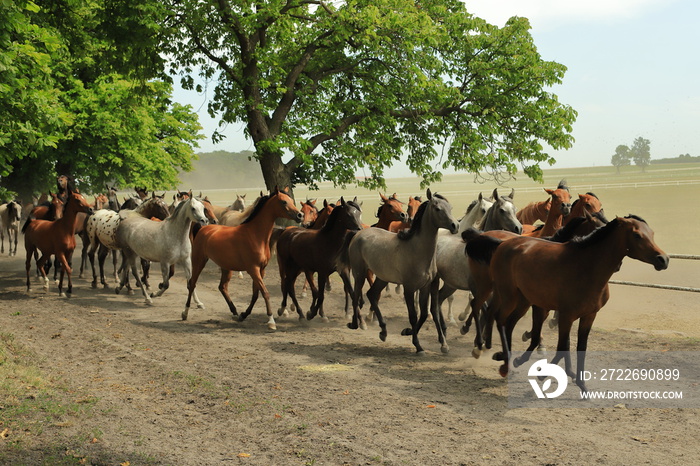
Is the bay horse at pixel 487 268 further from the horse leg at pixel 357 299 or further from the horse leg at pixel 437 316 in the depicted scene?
the horse leg at pixel 357 299

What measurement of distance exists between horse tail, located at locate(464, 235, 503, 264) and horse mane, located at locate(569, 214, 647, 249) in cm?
164

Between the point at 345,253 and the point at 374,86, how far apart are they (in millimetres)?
12701

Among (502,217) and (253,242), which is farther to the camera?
(253,242)

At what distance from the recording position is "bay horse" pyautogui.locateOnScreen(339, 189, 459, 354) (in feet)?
36.6

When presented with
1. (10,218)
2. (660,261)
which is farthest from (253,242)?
(10,218)

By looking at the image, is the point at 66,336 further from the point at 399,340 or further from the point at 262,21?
the point at 262,21

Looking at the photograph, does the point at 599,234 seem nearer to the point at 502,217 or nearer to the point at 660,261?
the point at 660,261

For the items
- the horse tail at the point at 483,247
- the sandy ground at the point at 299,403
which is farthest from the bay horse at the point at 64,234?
the horse tail at the point at 483,247

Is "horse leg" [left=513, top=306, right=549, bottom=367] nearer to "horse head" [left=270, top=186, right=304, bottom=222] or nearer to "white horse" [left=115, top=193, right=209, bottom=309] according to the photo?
"horse head" [left=270, top=186, right=304, bottom=222]

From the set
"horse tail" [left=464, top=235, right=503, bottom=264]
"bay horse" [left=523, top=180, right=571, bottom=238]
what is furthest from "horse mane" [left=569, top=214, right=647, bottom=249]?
"bay horse" [left=523, top=180, right=571, bottom=238]

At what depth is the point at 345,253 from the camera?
1391 centimetres

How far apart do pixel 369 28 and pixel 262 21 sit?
340 cm

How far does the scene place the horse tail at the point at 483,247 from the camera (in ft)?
33.4

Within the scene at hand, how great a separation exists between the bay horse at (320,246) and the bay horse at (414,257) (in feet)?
2.69
